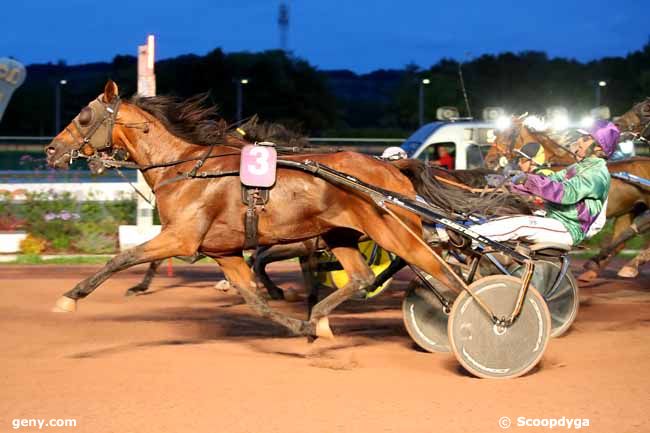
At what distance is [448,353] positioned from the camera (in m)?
7.37

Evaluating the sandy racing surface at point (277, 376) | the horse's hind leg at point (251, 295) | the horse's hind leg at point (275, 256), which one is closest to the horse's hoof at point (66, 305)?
the sandy racing surface at point (277, 376)

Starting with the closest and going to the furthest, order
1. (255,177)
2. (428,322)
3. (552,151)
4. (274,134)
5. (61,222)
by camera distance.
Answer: (255,177)
(428,322)
(274,134)
(552,151)
(61,222)

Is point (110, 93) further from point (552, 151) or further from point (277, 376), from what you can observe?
point (552, 151)

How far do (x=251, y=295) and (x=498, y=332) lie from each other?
1978mm

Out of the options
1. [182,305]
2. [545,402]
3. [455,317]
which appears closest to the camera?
[545,402]

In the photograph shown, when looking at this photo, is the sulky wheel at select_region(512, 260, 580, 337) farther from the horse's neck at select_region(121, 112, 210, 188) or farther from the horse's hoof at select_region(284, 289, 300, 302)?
the horse's neck at select_region(121, 112, 210, 188)

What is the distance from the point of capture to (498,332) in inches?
251

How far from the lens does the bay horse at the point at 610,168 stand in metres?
11.3

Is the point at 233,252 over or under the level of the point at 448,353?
over

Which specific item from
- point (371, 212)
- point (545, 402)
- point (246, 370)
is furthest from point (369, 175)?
point (545, 402)

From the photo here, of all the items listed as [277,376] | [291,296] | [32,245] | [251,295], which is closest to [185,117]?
[251,295]

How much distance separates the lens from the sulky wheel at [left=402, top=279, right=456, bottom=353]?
7.41 m

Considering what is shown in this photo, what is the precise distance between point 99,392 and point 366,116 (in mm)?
76717

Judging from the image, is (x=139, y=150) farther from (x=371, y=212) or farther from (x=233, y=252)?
(x=371, y=212)
